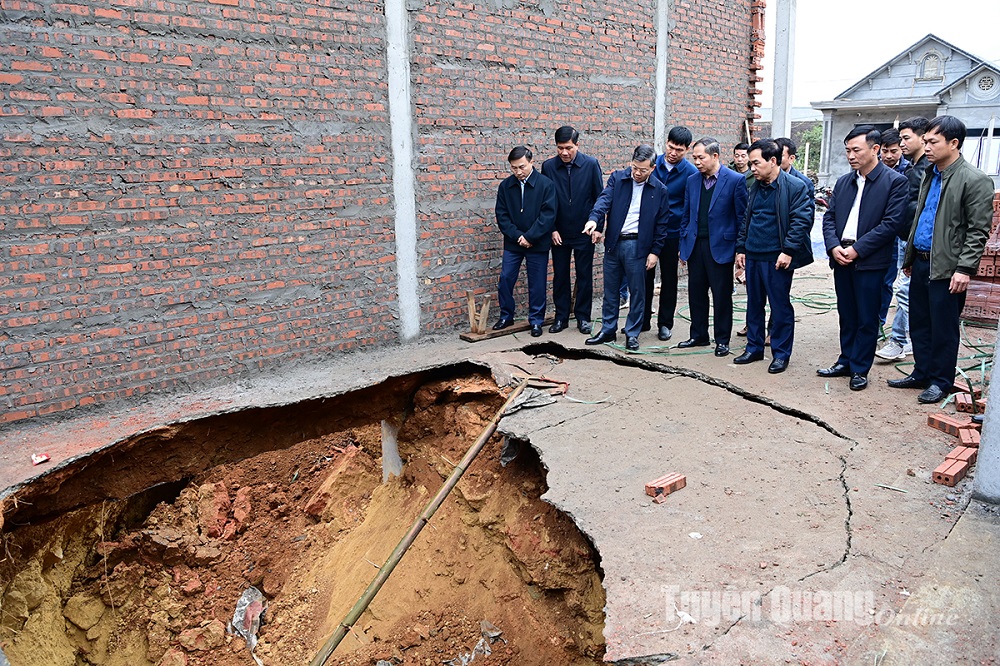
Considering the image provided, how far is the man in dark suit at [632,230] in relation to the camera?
648 centimetres

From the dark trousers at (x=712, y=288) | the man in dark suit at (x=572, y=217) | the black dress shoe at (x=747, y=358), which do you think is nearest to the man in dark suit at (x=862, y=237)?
the black dress shoe at (x=747, y=358)

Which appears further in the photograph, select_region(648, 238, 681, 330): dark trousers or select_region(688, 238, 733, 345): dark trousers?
select_region(648, 238, 681, 330): dark trousers

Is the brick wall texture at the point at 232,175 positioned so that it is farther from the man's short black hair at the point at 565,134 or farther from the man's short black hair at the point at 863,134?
the man's short black hair at the point at 863,134

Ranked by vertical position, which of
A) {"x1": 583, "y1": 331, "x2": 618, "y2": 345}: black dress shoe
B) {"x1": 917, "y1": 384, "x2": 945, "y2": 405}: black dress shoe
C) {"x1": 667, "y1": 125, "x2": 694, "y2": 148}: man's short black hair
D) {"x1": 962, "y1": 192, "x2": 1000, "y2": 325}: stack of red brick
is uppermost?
{"x1": 667, "y1": 125, "x2": 694, "y2": 148}: man's short black hair

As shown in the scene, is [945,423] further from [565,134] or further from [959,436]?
[565,134]

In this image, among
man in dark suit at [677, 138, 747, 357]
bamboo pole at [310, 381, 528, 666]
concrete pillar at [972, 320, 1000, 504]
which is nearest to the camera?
concrete pillar at [972, 320, 1000, 504]

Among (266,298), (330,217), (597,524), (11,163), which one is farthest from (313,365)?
(597,524)

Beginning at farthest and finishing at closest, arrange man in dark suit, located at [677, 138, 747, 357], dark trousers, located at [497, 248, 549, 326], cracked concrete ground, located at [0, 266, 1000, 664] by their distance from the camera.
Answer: dark trousers, located at [497, 248, 549, 326] < man in dark suit, located at [677, 138, 747, 357] < cracked concrete ground, located at [0, 266, 1000, 664]

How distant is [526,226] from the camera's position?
23.0ft

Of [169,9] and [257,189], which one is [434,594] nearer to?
[257,189]

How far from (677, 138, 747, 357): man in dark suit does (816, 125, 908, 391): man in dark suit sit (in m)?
0.81

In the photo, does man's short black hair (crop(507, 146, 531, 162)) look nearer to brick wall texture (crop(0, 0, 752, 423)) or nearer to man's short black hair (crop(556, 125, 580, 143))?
man's short black hair (crop(556, 125, 580, 143))

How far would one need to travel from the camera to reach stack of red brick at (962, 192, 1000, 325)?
7.25 m

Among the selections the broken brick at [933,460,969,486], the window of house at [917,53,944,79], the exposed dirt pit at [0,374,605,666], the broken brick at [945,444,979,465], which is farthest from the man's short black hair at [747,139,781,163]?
the window of house at [917,53,944,79]
